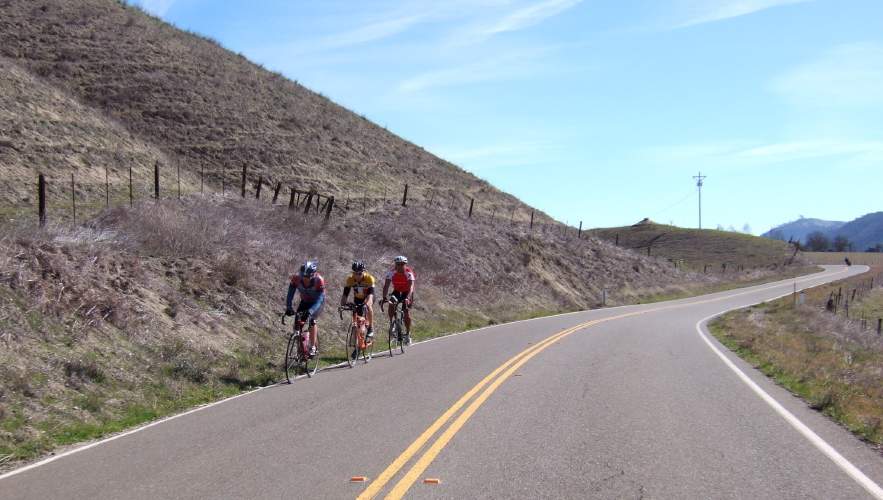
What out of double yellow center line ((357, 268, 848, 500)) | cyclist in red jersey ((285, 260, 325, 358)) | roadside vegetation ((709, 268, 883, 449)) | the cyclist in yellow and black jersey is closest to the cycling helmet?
cyclist in red jersey ((285, 260, 325, 358))

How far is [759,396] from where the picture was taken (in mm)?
9391

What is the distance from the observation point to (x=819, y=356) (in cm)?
1508

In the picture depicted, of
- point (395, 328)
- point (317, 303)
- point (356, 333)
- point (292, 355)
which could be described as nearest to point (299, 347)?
point (292, 355)

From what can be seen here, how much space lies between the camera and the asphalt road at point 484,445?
529 centimetres

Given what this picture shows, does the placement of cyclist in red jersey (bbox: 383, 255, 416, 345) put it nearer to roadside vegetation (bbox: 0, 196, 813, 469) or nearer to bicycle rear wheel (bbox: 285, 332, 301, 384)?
roadside vegetation (bbox: 0, 196, 813, 469)

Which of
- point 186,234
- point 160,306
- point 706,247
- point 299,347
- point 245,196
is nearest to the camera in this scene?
point 299,347

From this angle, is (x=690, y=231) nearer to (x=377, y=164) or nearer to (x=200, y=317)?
(x=377, y=164)

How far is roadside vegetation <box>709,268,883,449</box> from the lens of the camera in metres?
8.51

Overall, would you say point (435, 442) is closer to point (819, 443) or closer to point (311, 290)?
point (819, 443)

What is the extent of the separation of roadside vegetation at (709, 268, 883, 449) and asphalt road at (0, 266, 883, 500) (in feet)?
1.38

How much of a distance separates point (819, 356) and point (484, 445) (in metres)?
11.9

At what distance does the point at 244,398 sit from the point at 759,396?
7325 mm

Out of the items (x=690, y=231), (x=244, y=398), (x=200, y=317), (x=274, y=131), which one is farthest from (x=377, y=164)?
(x=690, y=231)

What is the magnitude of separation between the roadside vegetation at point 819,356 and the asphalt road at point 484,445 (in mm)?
419
